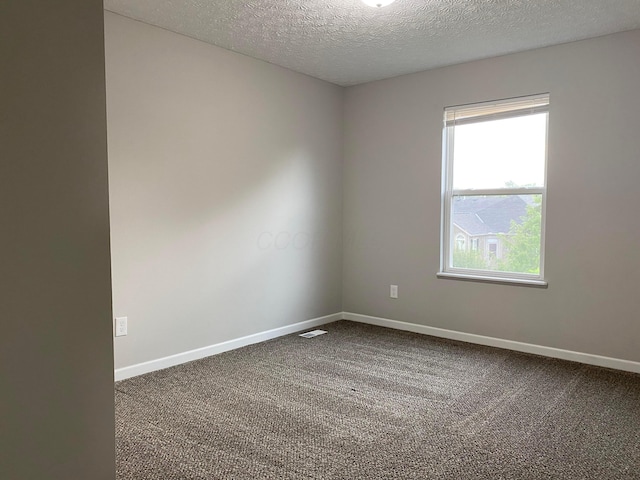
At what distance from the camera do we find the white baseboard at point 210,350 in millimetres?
3378

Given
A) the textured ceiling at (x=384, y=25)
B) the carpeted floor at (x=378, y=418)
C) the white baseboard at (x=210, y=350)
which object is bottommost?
the carpeted floor at (x=378, y=418)

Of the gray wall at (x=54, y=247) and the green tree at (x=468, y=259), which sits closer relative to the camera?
the gray wall at (x=54, y=247)

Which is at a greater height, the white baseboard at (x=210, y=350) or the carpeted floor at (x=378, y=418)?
the white baseboard at (x=210, y=350)

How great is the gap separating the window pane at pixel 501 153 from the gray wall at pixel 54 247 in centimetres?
355

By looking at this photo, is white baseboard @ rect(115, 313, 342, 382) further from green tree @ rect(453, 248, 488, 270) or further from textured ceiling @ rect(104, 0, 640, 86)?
textured ceiling @ rect(104, 0, 640, 86)

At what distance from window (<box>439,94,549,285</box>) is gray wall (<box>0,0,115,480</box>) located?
353 cm

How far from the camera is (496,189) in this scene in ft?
13.6

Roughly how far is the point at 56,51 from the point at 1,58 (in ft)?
0.42

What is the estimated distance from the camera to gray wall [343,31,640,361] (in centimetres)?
353

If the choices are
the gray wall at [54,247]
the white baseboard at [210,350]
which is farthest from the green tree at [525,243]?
the gray wall at [54,247]

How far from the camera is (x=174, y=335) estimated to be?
3648 mm

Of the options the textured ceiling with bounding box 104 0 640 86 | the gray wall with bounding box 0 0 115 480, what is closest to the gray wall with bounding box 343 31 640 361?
the textured ceiling with bounding box 104 0 640 86

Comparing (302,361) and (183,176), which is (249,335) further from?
(183,176)

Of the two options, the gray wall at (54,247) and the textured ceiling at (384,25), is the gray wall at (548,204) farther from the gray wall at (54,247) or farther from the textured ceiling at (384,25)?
the gray wall at (54,247)
